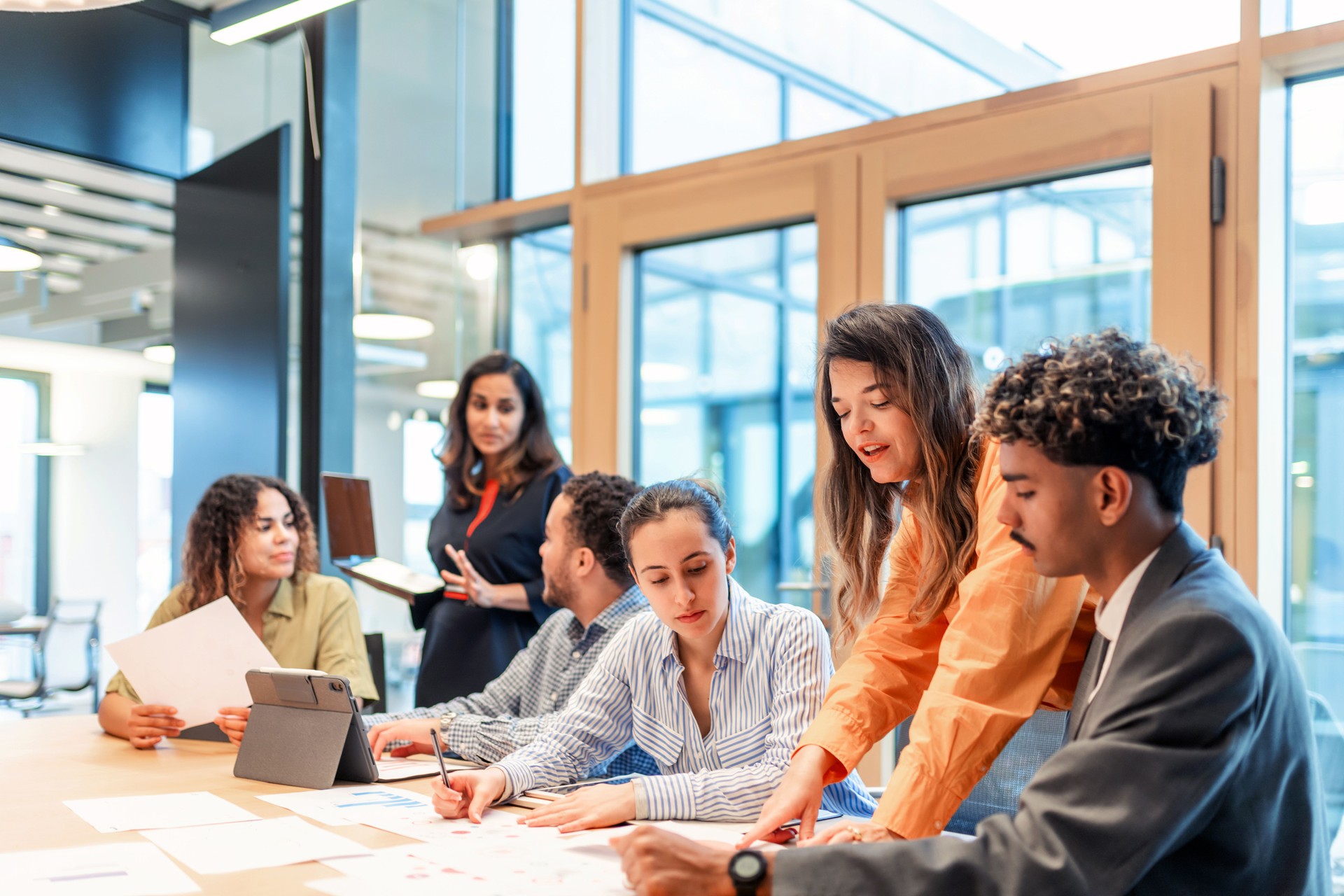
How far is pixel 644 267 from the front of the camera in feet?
13.4

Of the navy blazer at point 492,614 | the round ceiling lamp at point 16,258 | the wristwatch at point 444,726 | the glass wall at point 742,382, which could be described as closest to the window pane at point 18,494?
the round ceiling lamp at point 16,258

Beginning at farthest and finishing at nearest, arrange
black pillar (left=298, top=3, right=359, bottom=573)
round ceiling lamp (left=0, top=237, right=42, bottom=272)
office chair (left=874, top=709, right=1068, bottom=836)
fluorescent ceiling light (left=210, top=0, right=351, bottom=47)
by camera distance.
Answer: black pillar (left=298, top=3, right=359, bottom=573) < round ceiling lamp (left=0, top=237, right=42, bottom=272) < fluorescent ceiling light (left=210, top=0, right=351, bottom=47) < office chair (left=874, top=709, right=1068, bottom=836)

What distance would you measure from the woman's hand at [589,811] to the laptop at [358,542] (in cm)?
138

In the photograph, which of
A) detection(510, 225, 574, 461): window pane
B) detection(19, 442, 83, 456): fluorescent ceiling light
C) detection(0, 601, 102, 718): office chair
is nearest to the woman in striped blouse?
detection(510, 225, 574, 461): window pane

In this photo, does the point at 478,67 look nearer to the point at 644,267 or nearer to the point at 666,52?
the point at 666,52

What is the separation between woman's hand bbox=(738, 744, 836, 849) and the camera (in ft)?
4.67

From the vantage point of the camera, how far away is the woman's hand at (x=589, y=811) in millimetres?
1597

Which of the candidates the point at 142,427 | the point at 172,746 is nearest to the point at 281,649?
the point at 172,746

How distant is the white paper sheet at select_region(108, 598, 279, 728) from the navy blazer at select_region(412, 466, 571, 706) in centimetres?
78

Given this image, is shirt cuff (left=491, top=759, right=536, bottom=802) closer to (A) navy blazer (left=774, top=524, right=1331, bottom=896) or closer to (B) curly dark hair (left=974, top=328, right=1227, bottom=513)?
(A) navy blazer (left=774, top=524, right=1331, bottom=896)

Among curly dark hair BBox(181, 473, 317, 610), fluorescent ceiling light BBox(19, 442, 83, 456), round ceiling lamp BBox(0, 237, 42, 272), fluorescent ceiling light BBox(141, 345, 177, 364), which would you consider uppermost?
round ceiling lamp BBox(0, 237, 42, 272)

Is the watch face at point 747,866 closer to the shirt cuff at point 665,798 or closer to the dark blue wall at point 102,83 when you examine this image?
the shirt cuff at point 665,798

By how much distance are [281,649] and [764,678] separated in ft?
4.23

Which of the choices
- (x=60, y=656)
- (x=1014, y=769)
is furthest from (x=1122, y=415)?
(x=60, y=656)
